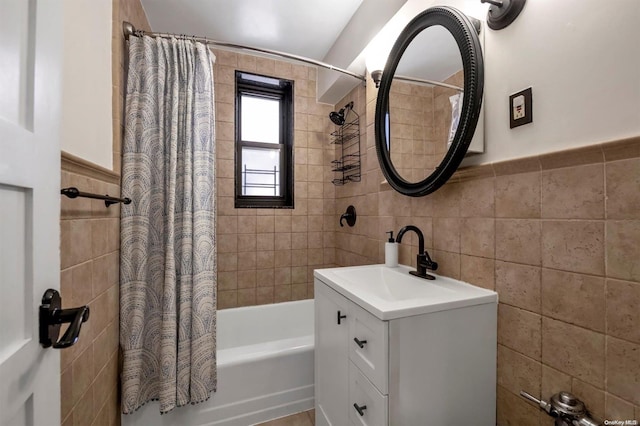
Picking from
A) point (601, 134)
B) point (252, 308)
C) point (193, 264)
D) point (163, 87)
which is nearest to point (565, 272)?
point (601, 134)

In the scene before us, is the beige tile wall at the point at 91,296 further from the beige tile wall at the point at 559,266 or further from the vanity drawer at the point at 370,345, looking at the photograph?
the beige tile wall at the point at 559,266

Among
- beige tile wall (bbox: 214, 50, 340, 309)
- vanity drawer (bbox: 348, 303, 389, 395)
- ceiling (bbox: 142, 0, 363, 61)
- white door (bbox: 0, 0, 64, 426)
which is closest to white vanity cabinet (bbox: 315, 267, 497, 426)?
vanity drawer (bbox: 348, 303, 389, 395)

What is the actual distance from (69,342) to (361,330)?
0.77 m

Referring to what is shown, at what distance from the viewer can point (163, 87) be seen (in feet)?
4.77

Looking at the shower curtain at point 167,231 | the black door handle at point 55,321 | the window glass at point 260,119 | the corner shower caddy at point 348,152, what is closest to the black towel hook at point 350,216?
the corner shower caddy at point 348,152

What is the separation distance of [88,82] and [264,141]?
145cm

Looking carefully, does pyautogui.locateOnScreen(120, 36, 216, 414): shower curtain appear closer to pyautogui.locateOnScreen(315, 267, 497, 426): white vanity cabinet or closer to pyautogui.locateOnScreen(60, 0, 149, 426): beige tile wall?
pyautogui.locateOnScreen(60, 0, 149, 426): beige tile wall

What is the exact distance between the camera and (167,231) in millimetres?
1422

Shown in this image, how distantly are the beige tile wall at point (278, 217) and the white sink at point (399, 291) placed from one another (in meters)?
1.10

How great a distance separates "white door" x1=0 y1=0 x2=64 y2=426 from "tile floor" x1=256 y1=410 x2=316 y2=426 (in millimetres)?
1335

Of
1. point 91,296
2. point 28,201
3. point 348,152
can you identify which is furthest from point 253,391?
point 348,152

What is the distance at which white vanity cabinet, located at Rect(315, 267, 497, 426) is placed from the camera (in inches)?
31.9

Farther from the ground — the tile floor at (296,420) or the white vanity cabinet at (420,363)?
the white vanity cabinet at (420,363)

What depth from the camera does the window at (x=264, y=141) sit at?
91.6 inches
